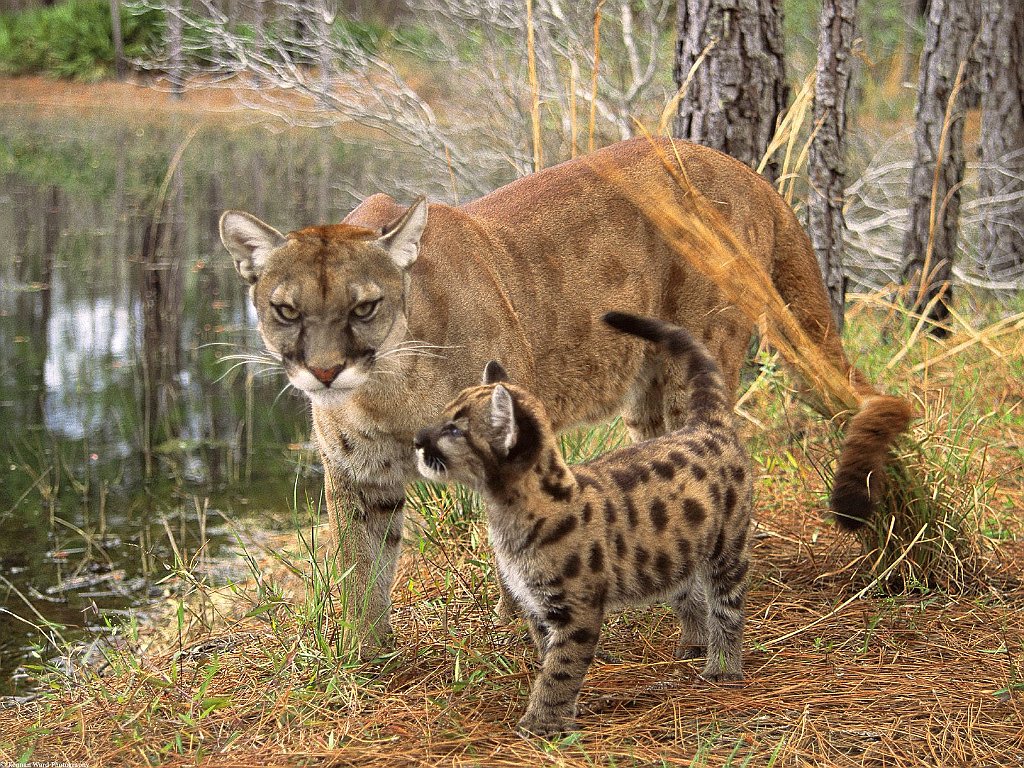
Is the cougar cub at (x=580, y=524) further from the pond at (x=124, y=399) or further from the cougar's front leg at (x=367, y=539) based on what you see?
the pond at (x=124, y=399)

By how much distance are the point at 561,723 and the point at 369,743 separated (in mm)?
579

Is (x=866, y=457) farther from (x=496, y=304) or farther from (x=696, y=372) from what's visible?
(x=496, y=304)

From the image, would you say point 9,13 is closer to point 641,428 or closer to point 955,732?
point 641,428

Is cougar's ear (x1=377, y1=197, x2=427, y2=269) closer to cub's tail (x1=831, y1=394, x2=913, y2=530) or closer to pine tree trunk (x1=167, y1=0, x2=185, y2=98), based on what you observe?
cub's tail (x1=831, y1=394, x2=913, y2=530)

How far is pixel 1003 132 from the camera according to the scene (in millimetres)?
10555

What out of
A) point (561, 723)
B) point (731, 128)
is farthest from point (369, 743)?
point (731, 128)

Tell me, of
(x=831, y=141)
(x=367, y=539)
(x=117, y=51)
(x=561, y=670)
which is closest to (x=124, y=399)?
(x=367, y=539)

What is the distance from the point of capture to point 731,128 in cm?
620

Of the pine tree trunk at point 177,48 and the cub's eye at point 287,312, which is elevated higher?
the cub's eye at point 287,312

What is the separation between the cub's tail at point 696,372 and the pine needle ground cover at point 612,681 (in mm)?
853

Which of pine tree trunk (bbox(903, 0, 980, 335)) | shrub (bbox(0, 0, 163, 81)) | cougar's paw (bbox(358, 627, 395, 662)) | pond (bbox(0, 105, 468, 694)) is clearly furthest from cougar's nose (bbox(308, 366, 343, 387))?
shrub (bbox(0, 0, 163, 81))

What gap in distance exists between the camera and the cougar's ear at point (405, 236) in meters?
3.96

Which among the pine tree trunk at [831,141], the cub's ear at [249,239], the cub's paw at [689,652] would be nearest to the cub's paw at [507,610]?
the cub's paw at [689,652]

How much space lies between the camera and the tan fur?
12.9ft
